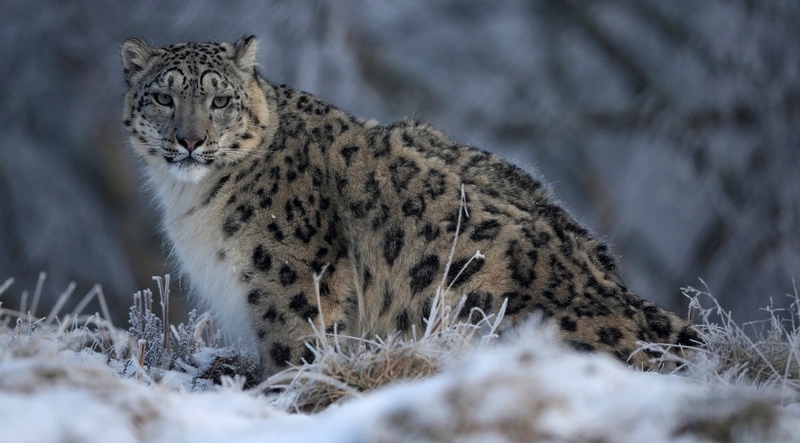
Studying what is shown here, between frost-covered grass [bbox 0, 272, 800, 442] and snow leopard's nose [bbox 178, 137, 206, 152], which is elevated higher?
snow leopard's nose [bbox 178, 137, 206, 152]

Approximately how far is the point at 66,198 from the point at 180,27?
9.32 ft

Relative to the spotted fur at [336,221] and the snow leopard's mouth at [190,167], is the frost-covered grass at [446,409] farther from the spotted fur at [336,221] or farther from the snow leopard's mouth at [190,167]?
the snow leopard's mouth at [190,167]

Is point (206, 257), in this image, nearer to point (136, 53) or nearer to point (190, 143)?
point (190, 143)

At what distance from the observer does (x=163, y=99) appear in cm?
587

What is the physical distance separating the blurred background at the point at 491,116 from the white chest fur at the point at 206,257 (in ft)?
31.2

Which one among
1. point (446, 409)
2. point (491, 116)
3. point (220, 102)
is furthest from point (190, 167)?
point (491, 116)

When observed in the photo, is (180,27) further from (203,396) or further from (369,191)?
(203,396)

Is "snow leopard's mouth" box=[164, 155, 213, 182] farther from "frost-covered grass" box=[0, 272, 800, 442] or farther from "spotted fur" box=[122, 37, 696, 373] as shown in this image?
"frost-covered grass" box=[0, 272, 800, 442]

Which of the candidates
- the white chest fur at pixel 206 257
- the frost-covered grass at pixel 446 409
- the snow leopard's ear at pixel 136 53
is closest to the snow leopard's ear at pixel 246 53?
the snow leopard's ear at pixel 136 53

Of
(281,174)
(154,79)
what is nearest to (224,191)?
(281,174)

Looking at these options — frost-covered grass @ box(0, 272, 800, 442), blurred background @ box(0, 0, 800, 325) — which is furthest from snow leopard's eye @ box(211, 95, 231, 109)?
blurred background @ box(0, 0, 800, 325)

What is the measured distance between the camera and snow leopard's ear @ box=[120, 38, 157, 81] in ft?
20.1

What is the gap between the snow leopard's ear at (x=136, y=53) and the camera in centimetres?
613

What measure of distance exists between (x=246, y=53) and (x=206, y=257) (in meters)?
1.17
